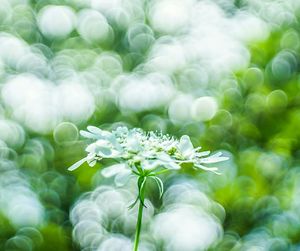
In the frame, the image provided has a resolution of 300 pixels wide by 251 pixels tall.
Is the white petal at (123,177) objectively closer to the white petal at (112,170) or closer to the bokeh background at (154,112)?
the white petal at (112,170)

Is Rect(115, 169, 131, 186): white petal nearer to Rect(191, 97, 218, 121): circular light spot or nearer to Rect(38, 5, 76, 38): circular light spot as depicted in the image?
Rect(191, 97, 218, 121): circular light spot

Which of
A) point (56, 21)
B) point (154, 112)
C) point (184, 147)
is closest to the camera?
point (184, 147)

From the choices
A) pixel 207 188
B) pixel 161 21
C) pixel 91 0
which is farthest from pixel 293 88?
pixel 91 0

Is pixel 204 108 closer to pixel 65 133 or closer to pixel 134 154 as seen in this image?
pixel 65 133

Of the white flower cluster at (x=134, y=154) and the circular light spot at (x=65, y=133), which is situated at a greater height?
the white flower cluster at (x=134, y=154)

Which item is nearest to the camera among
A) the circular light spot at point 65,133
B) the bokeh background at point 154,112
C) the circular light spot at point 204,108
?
the bokeh background at point 154,112

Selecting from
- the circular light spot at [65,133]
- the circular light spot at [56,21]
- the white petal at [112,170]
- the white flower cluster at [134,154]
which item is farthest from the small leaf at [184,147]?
the circular light spot at [56,21]

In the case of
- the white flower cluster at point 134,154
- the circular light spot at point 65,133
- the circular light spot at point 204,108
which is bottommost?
the circular light spot at point 65,133

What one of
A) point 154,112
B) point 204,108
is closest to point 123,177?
point 204,108
